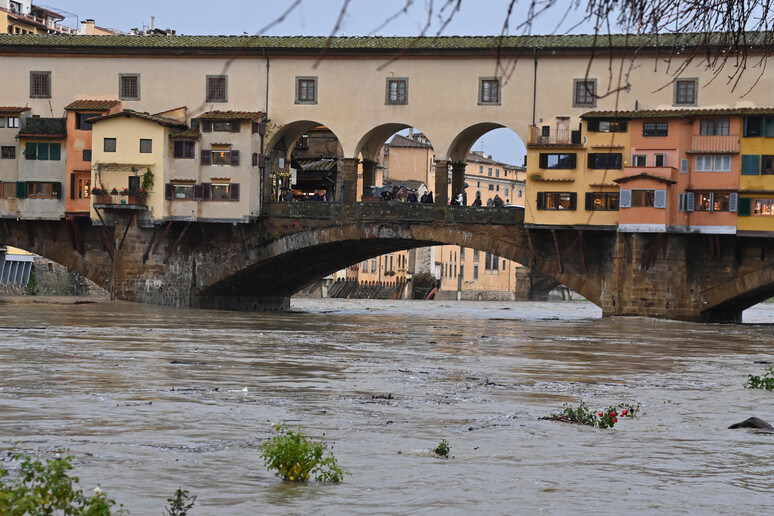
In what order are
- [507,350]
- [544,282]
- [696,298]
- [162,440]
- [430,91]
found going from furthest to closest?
1. [544,282]
2. [430,91]
3. [696,298]
4. [507,350]
5. [162,440]

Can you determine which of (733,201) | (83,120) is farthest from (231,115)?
(733,201)

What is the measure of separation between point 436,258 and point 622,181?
64.5 metres

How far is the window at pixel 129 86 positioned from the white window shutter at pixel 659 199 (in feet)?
68.6

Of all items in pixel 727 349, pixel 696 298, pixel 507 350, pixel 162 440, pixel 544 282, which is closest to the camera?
pixel 162 440

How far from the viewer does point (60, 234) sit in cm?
5488

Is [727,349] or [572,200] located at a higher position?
[572,200]

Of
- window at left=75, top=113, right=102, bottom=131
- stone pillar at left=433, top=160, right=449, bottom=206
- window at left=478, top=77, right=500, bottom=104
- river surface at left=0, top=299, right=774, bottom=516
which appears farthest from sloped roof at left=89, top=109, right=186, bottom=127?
river surface at left=0, top=299, right=774, bottom=516

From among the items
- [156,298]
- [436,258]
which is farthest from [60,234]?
[436,258]

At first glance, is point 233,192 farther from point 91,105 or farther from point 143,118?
point 91,105

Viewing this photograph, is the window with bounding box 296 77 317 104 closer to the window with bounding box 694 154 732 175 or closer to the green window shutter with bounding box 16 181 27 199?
the green window shutter with bounding box 16 181 27 199

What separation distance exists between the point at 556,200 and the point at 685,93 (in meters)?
6.00

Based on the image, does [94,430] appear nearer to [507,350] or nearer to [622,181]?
[507,350]

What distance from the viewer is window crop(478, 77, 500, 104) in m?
51.2

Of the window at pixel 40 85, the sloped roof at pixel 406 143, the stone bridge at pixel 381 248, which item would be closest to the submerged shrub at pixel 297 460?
the stone bridge at pixel 381 248
